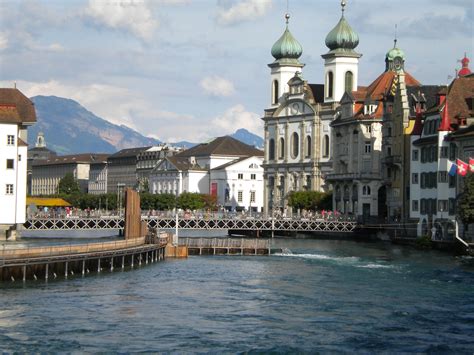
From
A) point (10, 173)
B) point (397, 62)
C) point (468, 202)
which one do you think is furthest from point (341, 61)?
point (468, 202)

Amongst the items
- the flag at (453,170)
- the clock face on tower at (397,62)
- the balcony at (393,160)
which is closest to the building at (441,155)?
the flag at (453,170)

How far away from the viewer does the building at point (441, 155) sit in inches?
4427

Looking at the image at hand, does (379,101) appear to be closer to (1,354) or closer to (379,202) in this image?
(379,202)

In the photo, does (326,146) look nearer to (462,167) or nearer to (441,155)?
(441,155)

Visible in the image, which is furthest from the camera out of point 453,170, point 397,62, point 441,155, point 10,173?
point 397,62

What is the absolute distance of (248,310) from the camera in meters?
63.2

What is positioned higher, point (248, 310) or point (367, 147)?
point (367, 147)

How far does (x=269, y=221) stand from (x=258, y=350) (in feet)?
323

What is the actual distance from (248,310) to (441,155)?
56509 mm

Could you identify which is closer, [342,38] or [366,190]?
[366,190]

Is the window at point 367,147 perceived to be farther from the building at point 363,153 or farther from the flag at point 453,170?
the flag at point 453,170

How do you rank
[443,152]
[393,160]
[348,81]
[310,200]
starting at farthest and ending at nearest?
[348,81] < [310,200] < [393,160] < [443,152]

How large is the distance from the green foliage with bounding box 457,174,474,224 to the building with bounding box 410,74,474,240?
374cm

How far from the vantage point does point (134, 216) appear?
109500 mm
